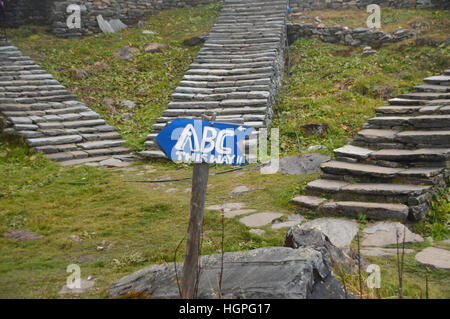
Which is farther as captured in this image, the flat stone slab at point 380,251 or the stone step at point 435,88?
the stone step at point 435,88

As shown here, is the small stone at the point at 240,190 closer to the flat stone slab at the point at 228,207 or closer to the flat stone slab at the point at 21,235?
the flat stone slab at the point at 228,207

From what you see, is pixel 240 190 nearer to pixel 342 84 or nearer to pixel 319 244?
pixel 319 244

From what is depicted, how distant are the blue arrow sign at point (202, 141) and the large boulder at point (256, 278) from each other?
2.65ft

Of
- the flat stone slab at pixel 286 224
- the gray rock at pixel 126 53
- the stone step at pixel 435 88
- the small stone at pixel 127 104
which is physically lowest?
the flat stone slab at pixel 286 224

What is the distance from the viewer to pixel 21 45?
1185 cm

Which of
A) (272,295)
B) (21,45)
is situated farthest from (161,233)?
(21,45)

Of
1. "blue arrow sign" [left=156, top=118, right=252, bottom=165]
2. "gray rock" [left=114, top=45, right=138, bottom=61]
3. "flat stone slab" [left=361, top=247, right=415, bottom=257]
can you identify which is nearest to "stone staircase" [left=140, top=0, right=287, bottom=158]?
"gray rock" [left=114, top=45, right=138, bottom=61]

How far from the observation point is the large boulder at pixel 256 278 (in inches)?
109

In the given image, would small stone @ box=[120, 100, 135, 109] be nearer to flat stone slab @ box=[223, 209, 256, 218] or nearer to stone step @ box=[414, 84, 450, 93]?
flat stone slab @ box=[223, 209, 256, 218]

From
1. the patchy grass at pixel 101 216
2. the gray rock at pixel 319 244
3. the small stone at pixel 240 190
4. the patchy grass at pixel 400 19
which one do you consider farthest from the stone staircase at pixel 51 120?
the patchy grass at pixel 400 19

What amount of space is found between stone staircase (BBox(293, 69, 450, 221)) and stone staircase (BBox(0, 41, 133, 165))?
4.09 m

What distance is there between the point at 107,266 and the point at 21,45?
32.9 ft

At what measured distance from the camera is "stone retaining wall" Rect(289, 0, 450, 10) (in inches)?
474

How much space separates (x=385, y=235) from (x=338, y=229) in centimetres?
49
